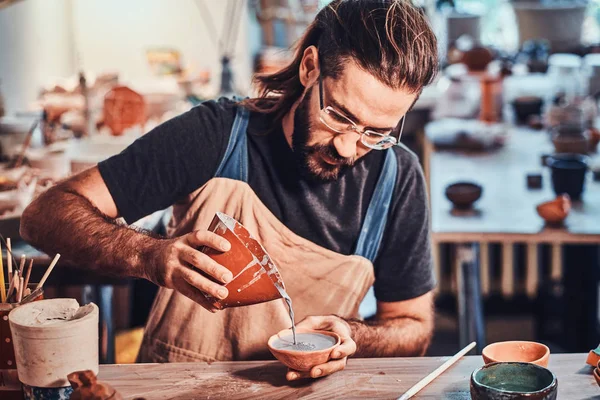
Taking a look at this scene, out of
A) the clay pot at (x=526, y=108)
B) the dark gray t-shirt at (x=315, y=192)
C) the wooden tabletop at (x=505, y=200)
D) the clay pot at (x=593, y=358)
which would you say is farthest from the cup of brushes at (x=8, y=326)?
the clay pot at (x=526, y=108)

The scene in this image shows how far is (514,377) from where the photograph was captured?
1827 millimetres

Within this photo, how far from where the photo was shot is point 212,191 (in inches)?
99.7

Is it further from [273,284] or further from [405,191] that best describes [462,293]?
[273,284]

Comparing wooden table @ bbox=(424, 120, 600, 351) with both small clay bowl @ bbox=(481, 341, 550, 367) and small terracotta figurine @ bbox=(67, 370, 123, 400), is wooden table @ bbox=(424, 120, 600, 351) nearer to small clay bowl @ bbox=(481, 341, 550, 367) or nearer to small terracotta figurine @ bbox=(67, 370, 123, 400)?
small clay bowl @ bbox=(481, 341, 550, 367)

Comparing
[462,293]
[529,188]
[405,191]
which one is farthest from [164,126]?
[529,188]

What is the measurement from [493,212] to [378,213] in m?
1.53

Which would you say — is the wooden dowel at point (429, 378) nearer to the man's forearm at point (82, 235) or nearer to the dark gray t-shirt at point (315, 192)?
the dark gray t-shirt at point (315, 192)

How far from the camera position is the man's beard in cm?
243

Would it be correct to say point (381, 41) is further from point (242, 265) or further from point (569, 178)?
point (569, 178)

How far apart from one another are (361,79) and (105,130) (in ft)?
8.18

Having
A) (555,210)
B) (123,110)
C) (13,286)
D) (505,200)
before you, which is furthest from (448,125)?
(13,286)

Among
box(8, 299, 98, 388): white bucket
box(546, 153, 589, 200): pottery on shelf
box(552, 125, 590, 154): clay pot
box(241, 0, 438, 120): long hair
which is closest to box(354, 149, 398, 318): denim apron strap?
box(241, 0, 438, 120): long hair

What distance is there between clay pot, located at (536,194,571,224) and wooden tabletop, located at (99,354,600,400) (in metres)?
1.67

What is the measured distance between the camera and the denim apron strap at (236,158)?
2543 mm
